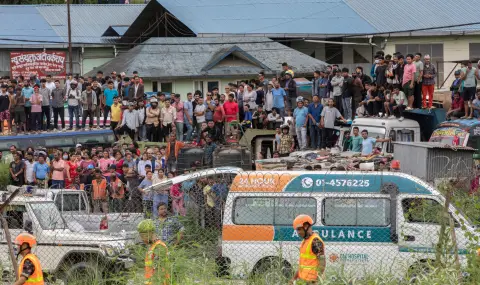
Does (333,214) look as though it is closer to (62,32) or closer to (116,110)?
(116,110)

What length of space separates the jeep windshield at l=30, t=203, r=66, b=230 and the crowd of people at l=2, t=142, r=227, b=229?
2.66 feet

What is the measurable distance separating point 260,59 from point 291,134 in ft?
61.3

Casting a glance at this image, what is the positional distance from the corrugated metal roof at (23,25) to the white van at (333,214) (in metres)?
37.3

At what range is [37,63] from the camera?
49.3m

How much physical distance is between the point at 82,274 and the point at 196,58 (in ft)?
102

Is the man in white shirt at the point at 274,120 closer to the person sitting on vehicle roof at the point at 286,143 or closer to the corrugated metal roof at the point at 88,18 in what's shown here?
the person sitting on vehicle roof at the point at 286,143

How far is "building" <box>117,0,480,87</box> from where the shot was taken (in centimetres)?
4675

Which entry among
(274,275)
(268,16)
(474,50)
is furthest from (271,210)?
(474,50)

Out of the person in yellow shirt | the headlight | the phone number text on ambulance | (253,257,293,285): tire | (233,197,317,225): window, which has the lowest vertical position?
the headlight

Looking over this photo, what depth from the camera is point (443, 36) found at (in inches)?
1858

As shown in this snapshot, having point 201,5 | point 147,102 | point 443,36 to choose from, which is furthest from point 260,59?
point 147,102

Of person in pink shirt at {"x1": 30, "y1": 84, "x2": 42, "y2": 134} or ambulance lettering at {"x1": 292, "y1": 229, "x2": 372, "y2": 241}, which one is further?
person in pink shirt at {"x1": 30, "y1": 84, "x2": 42, "y2": 134}

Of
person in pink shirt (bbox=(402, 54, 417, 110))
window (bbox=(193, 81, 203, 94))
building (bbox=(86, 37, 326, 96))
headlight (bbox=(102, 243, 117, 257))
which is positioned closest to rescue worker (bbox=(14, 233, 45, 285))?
headlight (bbox=(102, 243, 117, 257))

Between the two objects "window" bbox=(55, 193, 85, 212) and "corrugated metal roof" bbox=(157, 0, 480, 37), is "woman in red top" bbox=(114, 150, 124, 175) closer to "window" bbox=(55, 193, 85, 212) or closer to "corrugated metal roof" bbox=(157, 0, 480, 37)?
"window" bbox=(55, 193, 85, 212)
